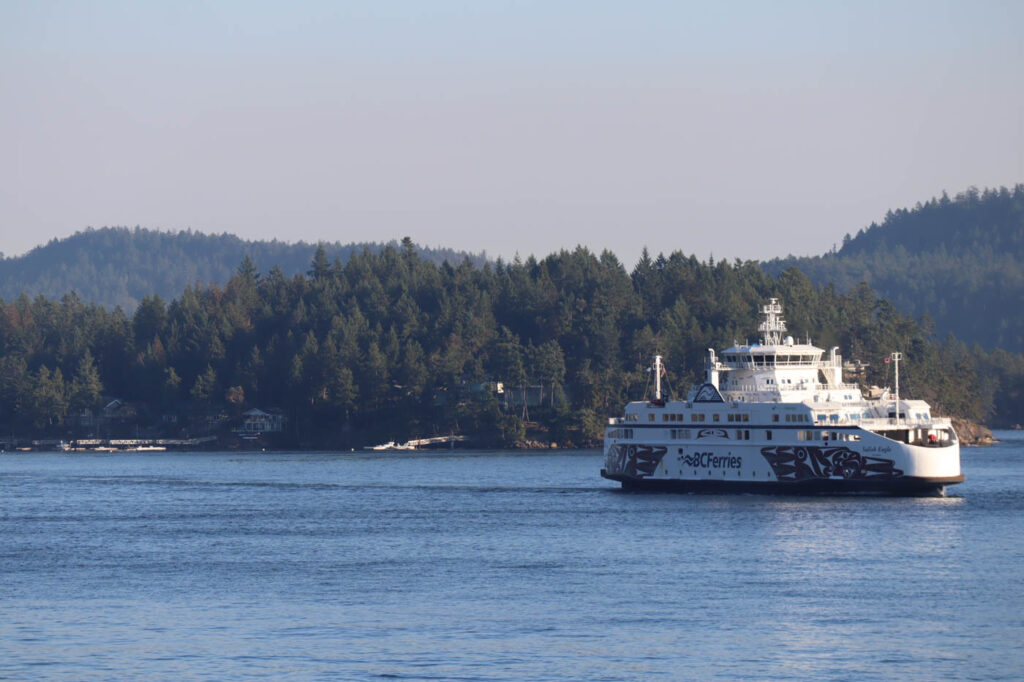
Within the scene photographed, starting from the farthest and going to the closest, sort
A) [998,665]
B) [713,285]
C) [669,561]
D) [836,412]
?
[713,285]
[836,412]
[669,561]
[998,665]

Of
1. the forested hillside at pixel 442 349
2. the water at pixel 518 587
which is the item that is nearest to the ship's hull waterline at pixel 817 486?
the water at pixel 518 587

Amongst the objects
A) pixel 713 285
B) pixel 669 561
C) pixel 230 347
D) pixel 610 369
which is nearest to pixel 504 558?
pixel 669 561

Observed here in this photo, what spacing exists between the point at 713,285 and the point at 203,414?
207 feet

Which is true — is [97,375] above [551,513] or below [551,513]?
above

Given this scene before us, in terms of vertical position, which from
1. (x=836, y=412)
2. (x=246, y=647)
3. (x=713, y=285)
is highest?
(x=713, y=285)

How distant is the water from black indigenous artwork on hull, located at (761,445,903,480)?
1.39 m

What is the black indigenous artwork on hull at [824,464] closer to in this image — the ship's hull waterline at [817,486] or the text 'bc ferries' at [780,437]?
the text 'bc ferries' at [780,437]

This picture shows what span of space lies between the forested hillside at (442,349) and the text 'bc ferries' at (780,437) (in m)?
75.8

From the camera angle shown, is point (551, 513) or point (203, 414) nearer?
point (551, 513)

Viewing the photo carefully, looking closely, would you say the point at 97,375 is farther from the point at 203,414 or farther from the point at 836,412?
the point at 836,412

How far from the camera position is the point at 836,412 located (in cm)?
7019

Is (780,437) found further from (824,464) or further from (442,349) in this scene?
(442,349)

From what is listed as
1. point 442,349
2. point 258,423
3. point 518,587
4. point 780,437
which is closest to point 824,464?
point 780,437

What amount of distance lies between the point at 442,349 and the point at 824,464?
10198cm
